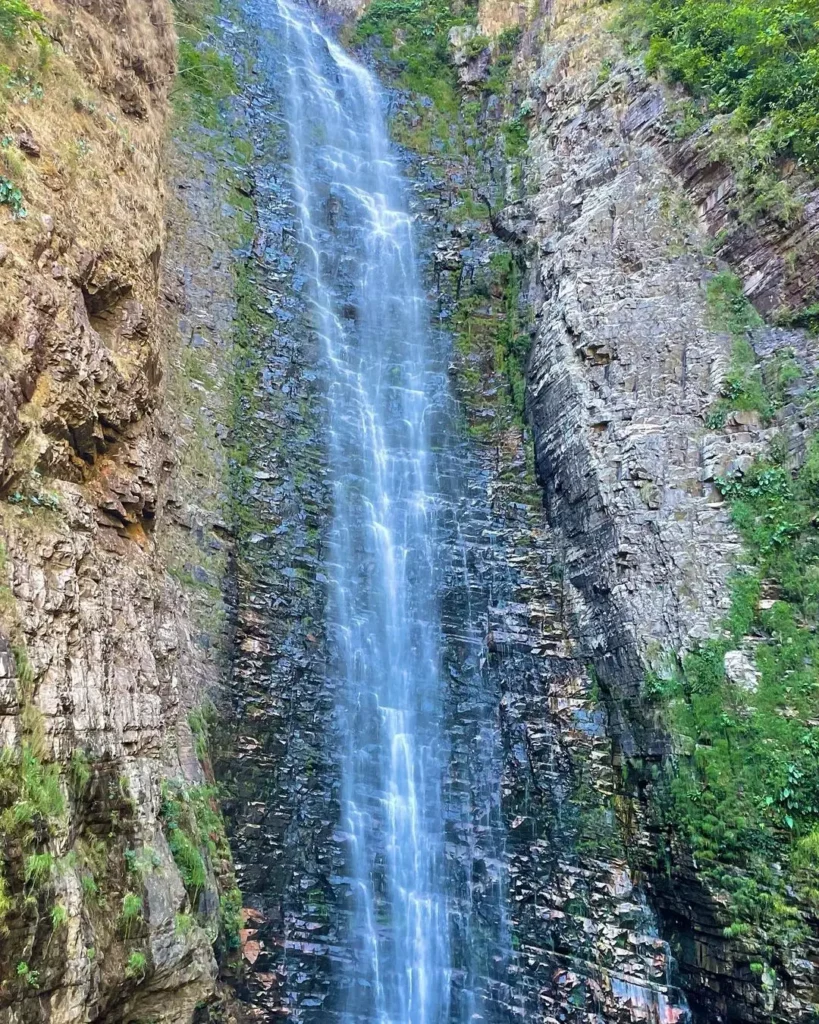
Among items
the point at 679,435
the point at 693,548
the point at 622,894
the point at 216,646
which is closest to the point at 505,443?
the point at 679,435

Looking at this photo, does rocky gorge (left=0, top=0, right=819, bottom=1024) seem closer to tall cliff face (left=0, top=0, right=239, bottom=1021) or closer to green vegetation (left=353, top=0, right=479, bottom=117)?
tall cliff face (left=0, top=0, right=239, bottom=1021)

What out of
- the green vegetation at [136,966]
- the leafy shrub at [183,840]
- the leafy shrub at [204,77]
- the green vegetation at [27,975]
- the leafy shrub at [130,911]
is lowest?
the green vegetation at [136,966]

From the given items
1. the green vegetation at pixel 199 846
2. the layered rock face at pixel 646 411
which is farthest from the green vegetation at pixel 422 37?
the green vegetation at pixel 199 846

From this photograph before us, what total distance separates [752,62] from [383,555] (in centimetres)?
1235

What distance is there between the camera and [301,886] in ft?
34.9

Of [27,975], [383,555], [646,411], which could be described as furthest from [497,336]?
[27,975]

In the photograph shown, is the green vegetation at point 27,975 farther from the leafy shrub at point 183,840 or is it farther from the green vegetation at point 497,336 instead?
the green vegetation at point 497,336

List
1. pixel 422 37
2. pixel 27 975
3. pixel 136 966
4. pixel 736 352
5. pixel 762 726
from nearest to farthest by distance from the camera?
pixel 27 975 < pixel 136 966 < pixel 762 726 < pixel 736 352 < pixel 422 37

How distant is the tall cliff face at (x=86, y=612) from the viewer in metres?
6.04

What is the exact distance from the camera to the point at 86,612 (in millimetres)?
7879

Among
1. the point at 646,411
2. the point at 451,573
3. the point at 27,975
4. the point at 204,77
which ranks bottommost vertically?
the point at 27,975

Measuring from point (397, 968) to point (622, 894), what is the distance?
3.56 metres

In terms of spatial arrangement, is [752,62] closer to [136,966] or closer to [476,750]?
[476,750]

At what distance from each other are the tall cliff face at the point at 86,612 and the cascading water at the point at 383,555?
253 cm
